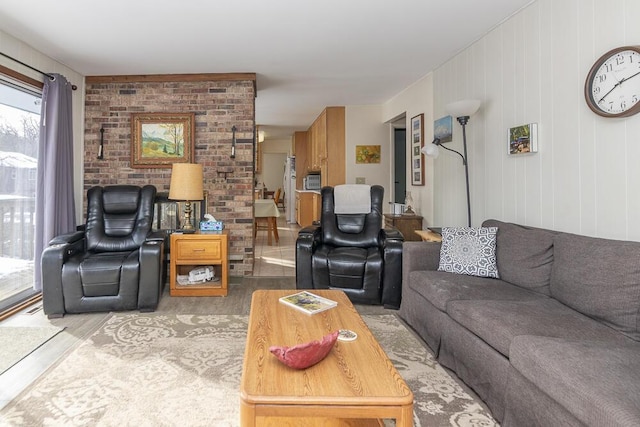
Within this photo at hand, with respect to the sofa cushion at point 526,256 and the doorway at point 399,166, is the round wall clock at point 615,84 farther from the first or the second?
the doorway at point 399,166

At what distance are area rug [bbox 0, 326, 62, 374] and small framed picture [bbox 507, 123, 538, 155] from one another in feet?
11.9

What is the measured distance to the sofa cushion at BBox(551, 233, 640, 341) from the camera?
1732mm

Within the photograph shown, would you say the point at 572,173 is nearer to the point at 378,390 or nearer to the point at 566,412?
the point at 566,412

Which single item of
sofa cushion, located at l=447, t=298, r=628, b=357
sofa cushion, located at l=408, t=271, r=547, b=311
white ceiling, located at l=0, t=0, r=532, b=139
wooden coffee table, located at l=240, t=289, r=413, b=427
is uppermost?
white ceiling, located at l=0, t=0, r=532, b=139

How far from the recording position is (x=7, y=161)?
3430mm

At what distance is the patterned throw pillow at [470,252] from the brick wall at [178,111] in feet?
8.47

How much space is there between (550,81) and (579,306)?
155cm

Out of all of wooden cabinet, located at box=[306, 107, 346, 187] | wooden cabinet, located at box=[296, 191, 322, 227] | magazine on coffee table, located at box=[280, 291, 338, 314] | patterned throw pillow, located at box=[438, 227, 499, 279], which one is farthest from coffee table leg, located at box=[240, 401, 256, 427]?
wooden cabinet, located at box=[296, 191, 322, 227]

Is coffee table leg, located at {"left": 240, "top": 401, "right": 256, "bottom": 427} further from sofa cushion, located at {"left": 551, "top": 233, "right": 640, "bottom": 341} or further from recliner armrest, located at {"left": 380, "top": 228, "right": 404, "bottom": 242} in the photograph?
recliner armrest, located at {"left": 380, "top": 228, "right": 404, "bottom": 242}

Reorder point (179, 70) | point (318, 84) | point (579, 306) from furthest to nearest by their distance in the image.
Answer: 1. point (318, 84)
2. point (179, 70)
3. point (579, 306)

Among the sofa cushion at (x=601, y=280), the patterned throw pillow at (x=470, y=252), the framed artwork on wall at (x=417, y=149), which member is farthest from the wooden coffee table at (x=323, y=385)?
the framed artwork on wall at (x=417, y=149)

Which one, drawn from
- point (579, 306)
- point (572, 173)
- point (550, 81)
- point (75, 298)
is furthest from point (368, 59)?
point (75, 298)

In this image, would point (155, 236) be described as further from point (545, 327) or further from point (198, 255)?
point (545, 327)

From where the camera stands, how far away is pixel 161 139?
461cm
